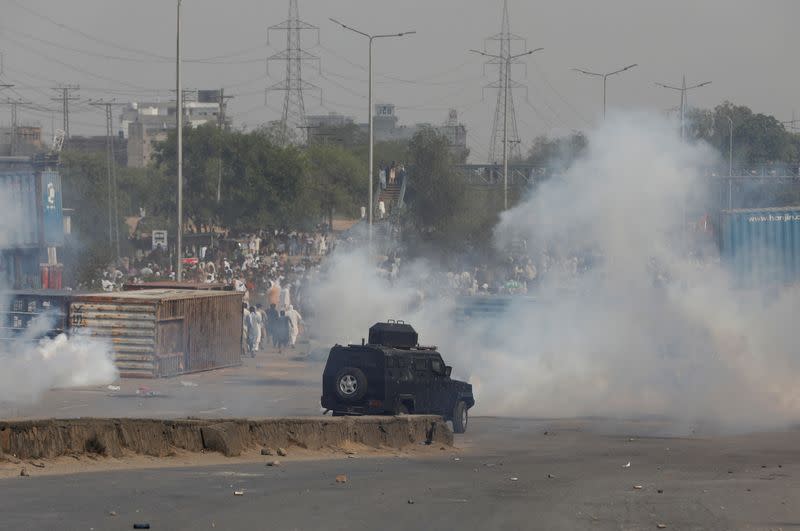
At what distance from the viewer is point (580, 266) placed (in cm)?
3061

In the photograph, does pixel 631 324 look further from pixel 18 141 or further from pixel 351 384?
pixel 18 141

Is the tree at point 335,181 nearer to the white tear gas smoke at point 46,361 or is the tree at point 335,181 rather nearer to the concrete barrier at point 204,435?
the white tear gas smoke at point 46,361

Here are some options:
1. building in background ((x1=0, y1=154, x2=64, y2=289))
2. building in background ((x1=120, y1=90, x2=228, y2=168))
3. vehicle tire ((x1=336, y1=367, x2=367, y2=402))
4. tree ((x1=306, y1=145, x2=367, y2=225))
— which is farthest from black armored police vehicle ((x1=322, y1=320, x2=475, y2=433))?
building in background ((x1=120, y1=90, x2=228, y2=168))

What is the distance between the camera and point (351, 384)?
72.2ft

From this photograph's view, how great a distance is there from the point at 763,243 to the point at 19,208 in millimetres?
22040

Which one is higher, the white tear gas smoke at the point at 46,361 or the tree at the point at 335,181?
the tree at the point at 335,181

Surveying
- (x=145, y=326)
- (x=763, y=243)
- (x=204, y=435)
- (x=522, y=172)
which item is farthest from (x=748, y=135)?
(x=204, y=435)

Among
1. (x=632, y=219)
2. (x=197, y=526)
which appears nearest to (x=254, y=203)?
(x=632, y=219)

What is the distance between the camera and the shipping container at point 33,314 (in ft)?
103

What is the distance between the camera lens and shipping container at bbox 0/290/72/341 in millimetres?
31312

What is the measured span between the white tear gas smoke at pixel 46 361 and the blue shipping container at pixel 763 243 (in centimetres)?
1650

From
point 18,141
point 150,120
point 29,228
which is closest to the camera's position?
point 29,228

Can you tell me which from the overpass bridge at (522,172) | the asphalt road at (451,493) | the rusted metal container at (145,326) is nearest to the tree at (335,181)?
the overpass bridge at (522,172)

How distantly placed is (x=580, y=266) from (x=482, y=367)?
326 centimetres
